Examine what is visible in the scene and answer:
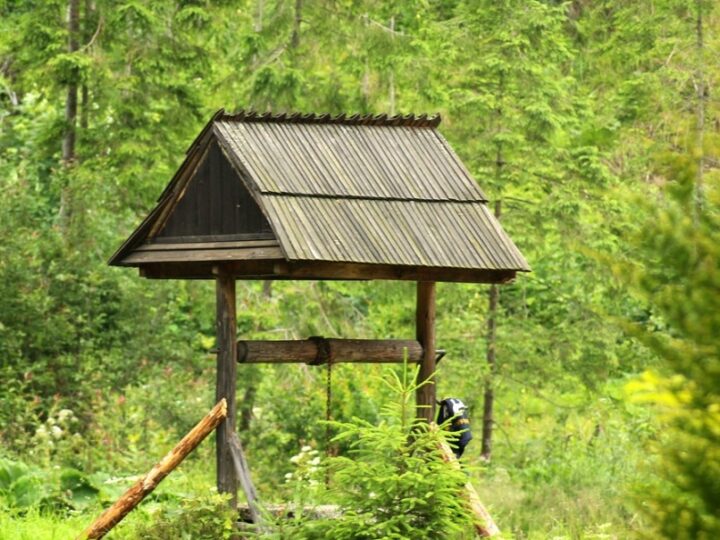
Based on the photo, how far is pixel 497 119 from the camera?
16.2m

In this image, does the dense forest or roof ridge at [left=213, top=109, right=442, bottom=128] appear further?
the dense forest

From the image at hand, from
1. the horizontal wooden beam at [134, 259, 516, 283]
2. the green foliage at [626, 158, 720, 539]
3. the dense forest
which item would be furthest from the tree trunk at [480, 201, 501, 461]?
the green foliage at [626, 158, 720, 539]

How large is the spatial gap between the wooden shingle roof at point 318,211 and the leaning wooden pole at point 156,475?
98cm

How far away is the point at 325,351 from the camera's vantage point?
30.7 ft

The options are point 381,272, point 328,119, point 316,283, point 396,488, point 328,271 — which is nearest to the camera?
point 396,488

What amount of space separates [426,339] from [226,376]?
1.43 m

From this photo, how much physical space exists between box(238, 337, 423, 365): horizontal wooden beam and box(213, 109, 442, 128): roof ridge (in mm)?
1502

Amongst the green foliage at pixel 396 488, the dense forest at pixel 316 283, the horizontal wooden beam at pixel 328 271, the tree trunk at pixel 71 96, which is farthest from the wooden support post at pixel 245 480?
the tree trunk at pixel 71 96

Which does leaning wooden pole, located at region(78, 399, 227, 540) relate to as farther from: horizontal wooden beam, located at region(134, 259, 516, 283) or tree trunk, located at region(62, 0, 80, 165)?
tree trunk, located at region(62, 0, 80, 165)

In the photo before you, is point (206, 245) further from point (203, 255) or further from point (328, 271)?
point (328, 271)

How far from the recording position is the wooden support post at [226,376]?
9.05 metres

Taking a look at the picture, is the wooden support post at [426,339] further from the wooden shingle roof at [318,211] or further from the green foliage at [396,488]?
the green foliage at [396,488]

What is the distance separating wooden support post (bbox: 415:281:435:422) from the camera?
9562mm

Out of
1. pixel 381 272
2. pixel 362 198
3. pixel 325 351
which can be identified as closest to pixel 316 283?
pixel 325 351
